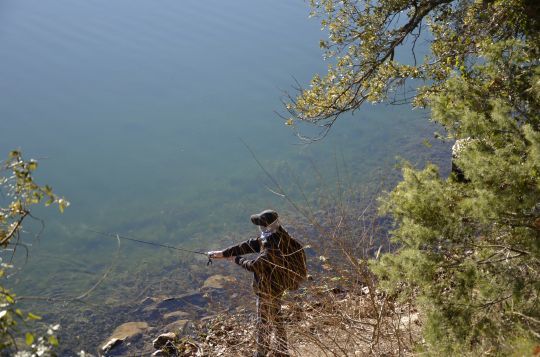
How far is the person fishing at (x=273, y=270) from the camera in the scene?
6723 mm

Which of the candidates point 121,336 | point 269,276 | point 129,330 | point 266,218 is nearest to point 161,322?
point 129,330

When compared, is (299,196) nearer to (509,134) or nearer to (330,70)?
(330,70)

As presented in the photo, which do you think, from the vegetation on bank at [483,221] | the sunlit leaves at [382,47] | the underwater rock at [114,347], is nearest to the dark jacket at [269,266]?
the vegetation on bank at [483,221]

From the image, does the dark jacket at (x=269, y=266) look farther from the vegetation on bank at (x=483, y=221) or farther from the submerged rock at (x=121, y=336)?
the submerged rock at (x=121, y=336)

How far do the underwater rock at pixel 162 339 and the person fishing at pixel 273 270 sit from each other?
140 inches

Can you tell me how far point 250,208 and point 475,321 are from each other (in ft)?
45.4

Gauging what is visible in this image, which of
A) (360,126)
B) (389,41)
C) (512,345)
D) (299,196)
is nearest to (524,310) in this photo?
(512,345)

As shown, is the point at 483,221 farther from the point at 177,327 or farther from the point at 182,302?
the point at 182,302

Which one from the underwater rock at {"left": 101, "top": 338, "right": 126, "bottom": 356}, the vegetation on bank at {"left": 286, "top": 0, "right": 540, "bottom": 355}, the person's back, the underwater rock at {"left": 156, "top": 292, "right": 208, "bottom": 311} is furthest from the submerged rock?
the vegetation on bank at {"left": 286, "top": 0, "right": 540, "bottom": 355}

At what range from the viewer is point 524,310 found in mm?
4055

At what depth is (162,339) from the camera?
10242 millimetres

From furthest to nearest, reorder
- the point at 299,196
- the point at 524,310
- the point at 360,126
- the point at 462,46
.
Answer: the point at 360,126 → the point at 299,196 → the point at 462,46 → the point at 524,310

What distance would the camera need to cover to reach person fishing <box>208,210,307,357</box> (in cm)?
672

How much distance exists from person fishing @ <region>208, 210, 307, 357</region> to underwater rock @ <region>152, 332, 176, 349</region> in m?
3.54
